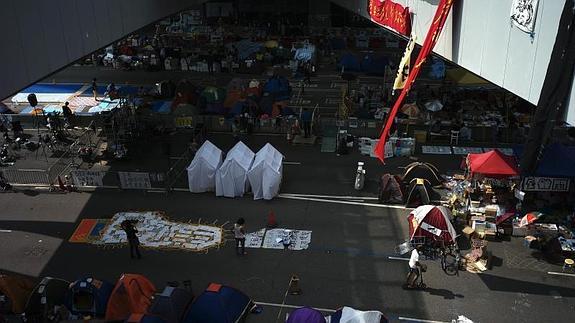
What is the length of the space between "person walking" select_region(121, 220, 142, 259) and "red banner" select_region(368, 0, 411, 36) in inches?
596

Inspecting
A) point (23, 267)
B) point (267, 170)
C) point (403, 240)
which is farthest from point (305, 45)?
point (23, 267)

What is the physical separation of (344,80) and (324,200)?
1664 centimetres

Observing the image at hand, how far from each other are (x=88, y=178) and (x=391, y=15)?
55.2 feet

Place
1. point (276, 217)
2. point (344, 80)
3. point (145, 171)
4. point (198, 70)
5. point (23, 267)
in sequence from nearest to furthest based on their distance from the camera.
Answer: point (23, 267) → point (276, 217) → point (145, 171) → point (344, 80) → point (198, 70)

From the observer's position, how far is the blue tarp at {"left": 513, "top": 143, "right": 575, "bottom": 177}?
66.1 ft

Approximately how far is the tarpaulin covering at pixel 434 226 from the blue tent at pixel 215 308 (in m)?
7.22

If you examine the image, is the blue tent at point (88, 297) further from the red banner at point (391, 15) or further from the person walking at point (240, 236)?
the red banner at point (391, 15)

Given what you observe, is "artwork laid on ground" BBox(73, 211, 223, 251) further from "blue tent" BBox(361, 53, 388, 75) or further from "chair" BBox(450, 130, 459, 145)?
"blue tent" BBox(361, 53, 388, 75)

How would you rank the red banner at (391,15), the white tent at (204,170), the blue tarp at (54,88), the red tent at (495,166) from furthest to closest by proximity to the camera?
the blue tarp at (54,88)
the red banner at (391,15)
the white tent at (204,170)
the red tent at (495,166)

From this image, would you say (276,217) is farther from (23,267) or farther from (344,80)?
(344,80)

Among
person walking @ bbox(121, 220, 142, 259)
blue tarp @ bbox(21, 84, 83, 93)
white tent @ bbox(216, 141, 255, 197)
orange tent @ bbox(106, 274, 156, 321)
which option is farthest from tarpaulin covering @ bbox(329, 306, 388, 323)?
blue tarp @ bbox(21, 84, 83, 93)

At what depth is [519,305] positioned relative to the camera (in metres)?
16.1

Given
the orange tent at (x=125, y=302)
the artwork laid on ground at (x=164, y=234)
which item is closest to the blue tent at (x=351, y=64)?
the artwork laid on ground at (x=164, y=234)

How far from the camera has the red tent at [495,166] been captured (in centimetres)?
2081
